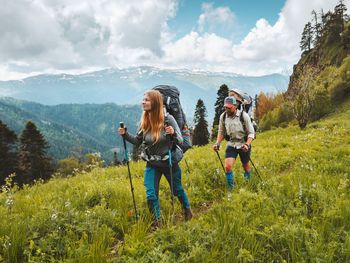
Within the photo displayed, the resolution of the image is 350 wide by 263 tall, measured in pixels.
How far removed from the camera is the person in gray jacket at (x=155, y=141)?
571 cm

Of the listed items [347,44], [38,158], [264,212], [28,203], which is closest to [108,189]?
[28,203]

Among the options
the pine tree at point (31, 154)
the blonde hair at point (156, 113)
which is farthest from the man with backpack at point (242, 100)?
the pine tree at point (31, 154)

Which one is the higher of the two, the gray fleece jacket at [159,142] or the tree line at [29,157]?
the gray fleece jacket at [159,142]

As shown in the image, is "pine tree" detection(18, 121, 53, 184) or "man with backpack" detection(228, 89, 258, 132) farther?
"pine tree" detection(18, 121, 53, 184)

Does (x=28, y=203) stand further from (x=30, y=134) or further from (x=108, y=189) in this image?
(x=30, y=134)

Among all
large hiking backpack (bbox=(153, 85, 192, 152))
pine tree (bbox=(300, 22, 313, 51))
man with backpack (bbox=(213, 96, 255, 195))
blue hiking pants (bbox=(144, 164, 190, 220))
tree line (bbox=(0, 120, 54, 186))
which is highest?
pine tree (bbox=(300, 22, 313, 51))

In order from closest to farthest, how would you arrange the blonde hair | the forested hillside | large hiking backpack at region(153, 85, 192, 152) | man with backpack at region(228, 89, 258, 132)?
the blonde hair, large hiking backpack at region(153, 85, 192, 152), man with backpack at region(228, 89, 258, 132), the forested hillside

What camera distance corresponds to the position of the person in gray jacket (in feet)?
18.7

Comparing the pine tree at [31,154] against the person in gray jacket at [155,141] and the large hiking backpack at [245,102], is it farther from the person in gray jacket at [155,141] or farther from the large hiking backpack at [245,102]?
the person in gray jacket at [155,141]

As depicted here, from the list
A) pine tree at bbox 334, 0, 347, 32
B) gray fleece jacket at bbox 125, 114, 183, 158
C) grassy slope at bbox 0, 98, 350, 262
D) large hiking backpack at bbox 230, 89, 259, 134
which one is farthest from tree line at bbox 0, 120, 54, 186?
pine tree at bbox 334, 0, 347, 32

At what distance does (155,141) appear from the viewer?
226 inches

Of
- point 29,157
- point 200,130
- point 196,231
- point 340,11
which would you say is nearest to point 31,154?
point 29,157

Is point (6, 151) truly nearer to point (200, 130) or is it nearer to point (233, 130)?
point (200, 130)

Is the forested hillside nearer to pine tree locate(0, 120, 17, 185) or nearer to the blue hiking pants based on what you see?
the blue hiking pants
